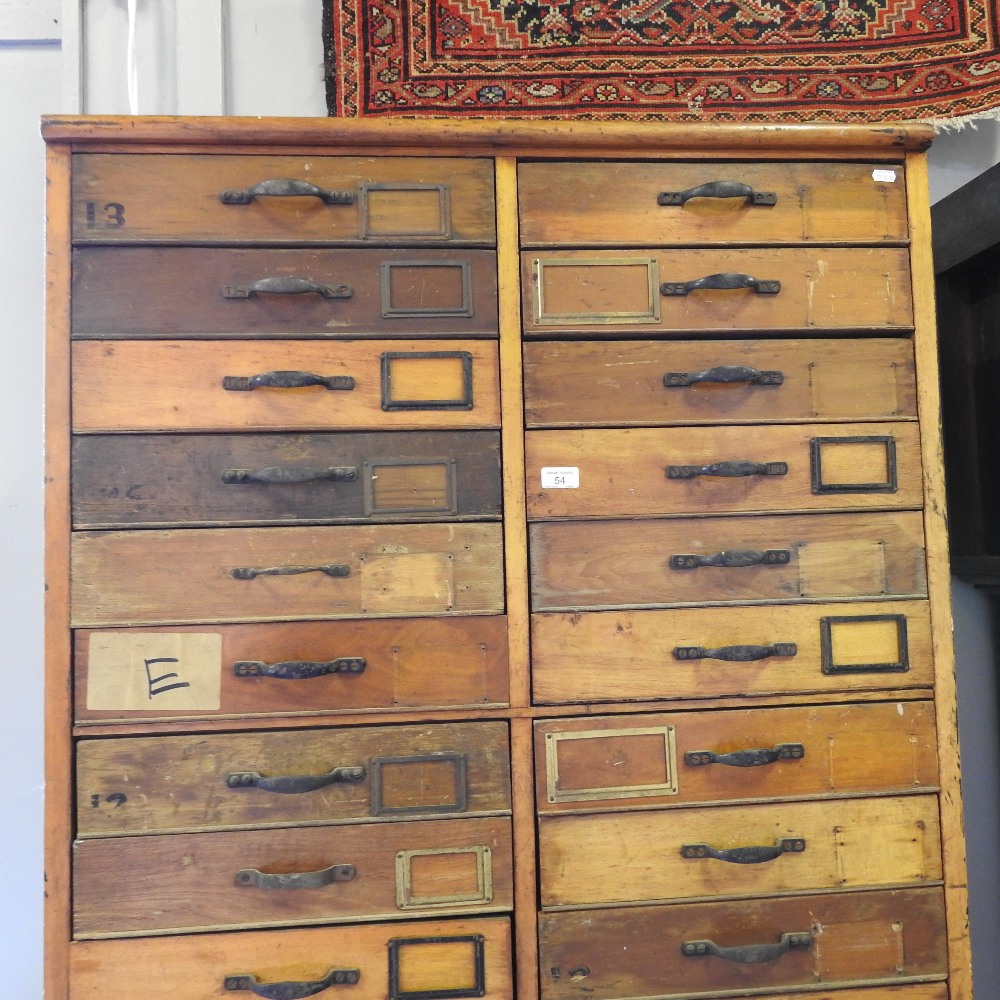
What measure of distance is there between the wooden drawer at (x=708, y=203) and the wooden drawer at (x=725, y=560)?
504mm

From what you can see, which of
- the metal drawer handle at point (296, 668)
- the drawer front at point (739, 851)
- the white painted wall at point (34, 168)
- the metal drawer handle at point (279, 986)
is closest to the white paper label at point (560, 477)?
the metal drawer handle at point (296, 668)

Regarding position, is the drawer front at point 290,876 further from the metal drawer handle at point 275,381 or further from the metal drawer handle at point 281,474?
the metal drawer handle at point 275,381

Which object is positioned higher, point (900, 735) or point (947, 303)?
point (947, 303)

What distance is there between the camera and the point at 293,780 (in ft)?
4.74

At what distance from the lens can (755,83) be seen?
6.66ft

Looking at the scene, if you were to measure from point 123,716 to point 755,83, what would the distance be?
73.8 inches

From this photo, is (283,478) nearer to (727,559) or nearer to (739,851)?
(727,559)

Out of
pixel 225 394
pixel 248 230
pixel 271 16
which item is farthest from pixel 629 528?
pixel 271 16

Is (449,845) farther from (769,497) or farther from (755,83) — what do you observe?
(755,83)

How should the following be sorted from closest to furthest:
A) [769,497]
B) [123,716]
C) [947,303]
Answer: [123,716] → [769,497] → [947,303]

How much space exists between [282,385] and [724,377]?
2.48 feet

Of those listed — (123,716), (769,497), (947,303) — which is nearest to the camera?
(123,716)

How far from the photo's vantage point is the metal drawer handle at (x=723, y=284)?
1533 millimetres

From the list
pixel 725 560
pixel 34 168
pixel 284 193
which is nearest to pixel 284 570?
pixel 284 193
